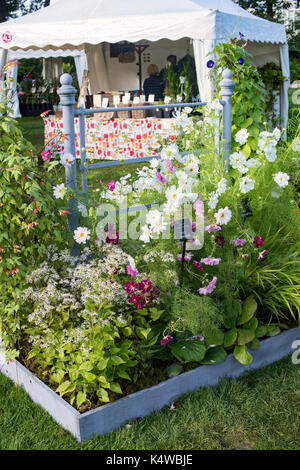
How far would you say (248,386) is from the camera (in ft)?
8.51

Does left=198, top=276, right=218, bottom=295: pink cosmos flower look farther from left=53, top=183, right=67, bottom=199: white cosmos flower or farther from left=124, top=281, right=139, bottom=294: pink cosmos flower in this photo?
left=53, top=183, right=67, bottom=199: white cosmos flower

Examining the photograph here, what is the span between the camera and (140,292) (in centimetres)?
240

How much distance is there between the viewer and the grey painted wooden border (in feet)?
7.14

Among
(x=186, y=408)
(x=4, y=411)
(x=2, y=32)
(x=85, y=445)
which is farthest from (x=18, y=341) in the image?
(x=2, y=32)

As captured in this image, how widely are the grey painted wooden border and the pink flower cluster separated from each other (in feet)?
1.30

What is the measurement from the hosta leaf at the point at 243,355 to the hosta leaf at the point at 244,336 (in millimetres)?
31

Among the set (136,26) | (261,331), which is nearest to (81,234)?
(261,331)

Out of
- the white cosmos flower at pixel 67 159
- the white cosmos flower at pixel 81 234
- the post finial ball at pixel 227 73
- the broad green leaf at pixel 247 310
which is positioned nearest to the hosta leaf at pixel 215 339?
the broad green leaf at pixel 247 310

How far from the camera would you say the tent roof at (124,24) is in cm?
666

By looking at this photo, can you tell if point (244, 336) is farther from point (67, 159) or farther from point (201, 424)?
point (67, 159)

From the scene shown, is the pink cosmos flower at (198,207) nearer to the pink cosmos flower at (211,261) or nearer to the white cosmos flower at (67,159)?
the pink cosmos flower at (211,261)

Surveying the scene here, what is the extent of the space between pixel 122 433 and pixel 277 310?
1.18 meters

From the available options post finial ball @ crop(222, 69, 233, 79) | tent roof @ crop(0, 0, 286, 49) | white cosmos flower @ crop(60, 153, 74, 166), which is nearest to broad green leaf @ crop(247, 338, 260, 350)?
white cosmos flower @ crop(60, 153, 74, 166)

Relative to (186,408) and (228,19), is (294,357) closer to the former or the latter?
(186,408)
